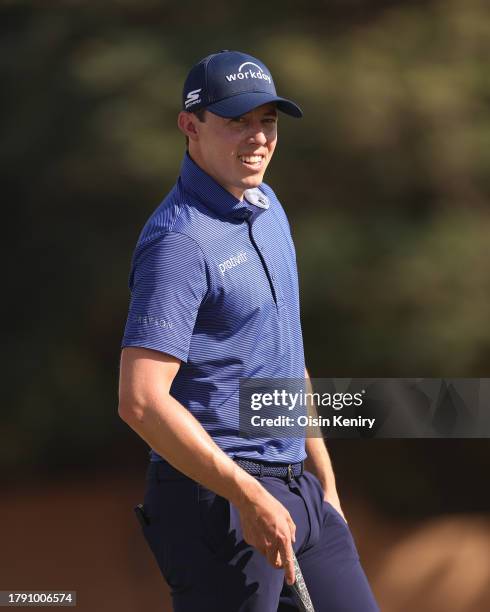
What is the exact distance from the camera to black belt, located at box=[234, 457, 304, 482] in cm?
242

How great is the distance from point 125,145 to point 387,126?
3.40 ft

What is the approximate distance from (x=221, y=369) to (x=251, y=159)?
0.41 meters

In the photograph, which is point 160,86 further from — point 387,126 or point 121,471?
point 121,471

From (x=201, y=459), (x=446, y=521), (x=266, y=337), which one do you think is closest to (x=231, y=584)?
(x=201, y=459)

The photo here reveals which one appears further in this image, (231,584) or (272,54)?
(272,54)

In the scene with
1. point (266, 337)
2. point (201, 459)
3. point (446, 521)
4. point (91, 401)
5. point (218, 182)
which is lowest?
point (446, 521)

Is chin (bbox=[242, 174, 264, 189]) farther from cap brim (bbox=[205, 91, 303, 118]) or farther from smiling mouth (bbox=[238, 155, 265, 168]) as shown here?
cap brim (bbox=[205, 91, 303, 118])

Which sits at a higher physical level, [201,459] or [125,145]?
[125,145]

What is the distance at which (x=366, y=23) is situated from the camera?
5.21 meters

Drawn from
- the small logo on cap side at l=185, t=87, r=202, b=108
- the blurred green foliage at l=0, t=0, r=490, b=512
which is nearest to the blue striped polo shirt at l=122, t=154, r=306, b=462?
the small logo on cap side at l=185, t=87, r=202, b=108

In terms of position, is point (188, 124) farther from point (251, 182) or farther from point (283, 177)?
point (283, 177)

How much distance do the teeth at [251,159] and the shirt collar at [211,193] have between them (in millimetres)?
68

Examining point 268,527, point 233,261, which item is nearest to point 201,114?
point 233,261

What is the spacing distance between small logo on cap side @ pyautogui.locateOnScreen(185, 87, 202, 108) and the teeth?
0.47 feet
